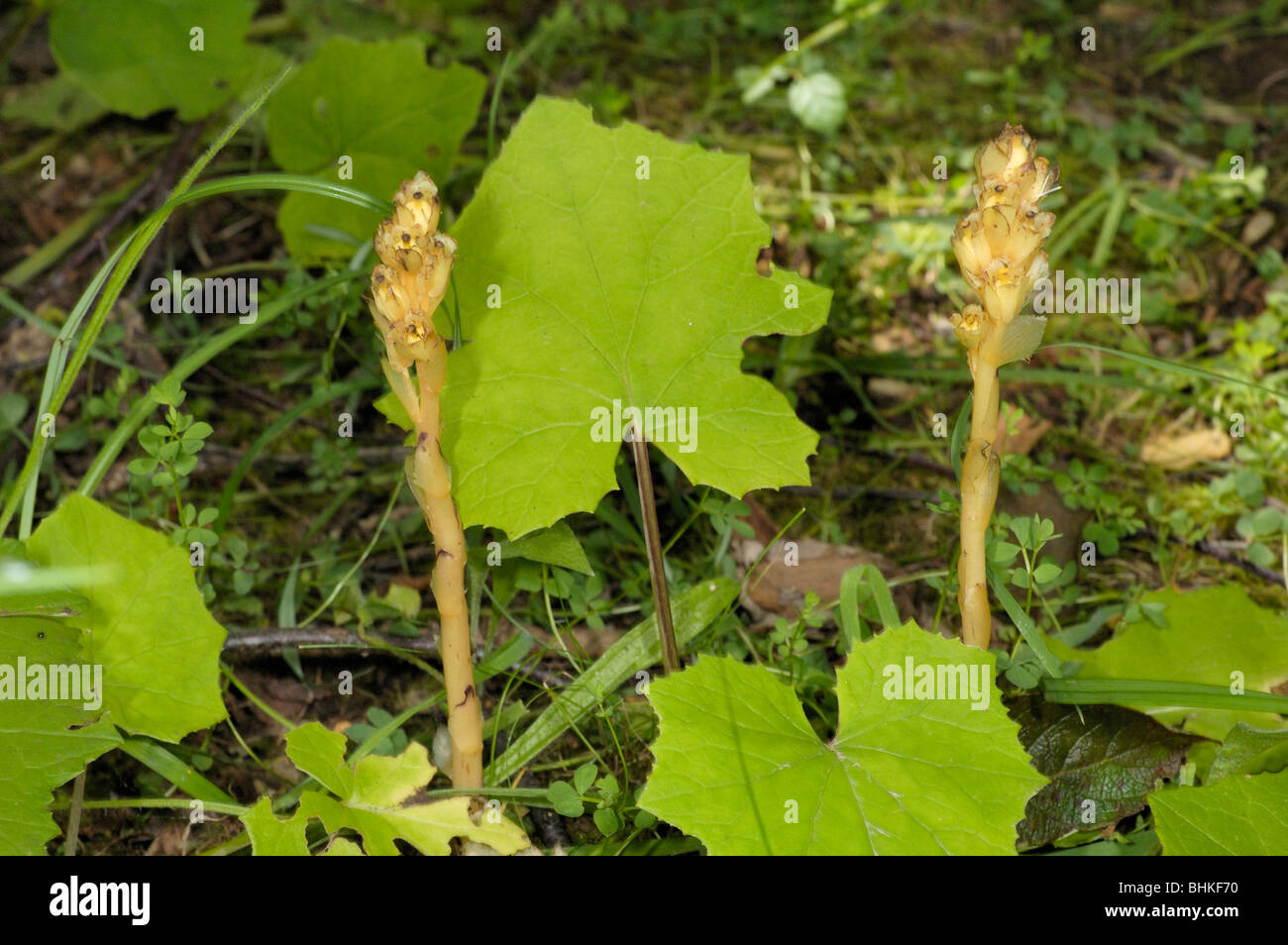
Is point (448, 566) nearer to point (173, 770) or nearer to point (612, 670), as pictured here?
point (612, 670)

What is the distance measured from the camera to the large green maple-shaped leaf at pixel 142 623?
6.98 feet

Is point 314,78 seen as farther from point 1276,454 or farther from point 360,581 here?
point 1276,454

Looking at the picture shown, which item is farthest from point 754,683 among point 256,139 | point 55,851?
point 256,139

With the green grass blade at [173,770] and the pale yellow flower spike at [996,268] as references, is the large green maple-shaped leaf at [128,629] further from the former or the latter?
the pale yellow flower spike at [996,268]

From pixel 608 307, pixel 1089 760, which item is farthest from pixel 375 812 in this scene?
pixel 1089 760

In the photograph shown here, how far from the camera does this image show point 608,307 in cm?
231

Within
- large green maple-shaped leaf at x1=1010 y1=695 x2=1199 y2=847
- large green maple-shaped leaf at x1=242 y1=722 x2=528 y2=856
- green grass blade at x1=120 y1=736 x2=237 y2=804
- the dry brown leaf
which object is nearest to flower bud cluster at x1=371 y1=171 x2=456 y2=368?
large green maple-shaped leaf at x1=242 y1=722 x2=528 y2=856

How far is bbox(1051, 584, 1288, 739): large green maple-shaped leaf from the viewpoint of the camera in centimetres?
225

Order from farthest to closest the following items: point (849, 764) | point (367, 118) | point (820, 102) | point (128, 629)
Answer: point (820, 102)
point (367, 118)
point (128, 629)
point (849, 764)

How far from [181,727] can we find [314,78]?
188 centimetres

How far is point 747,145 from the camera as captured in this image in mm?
3713

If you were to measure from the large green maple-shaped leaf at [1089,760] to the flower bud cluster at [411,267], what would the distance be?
136 centimetres

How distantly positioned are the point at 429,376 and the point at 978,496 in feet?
3.19

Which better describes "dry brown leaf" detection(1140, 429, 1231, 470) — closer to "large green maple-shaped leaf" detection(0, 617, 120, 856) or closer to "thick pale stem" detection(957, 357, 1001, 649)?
"thick pale stem" detection(957, 357, 1001, 649)
